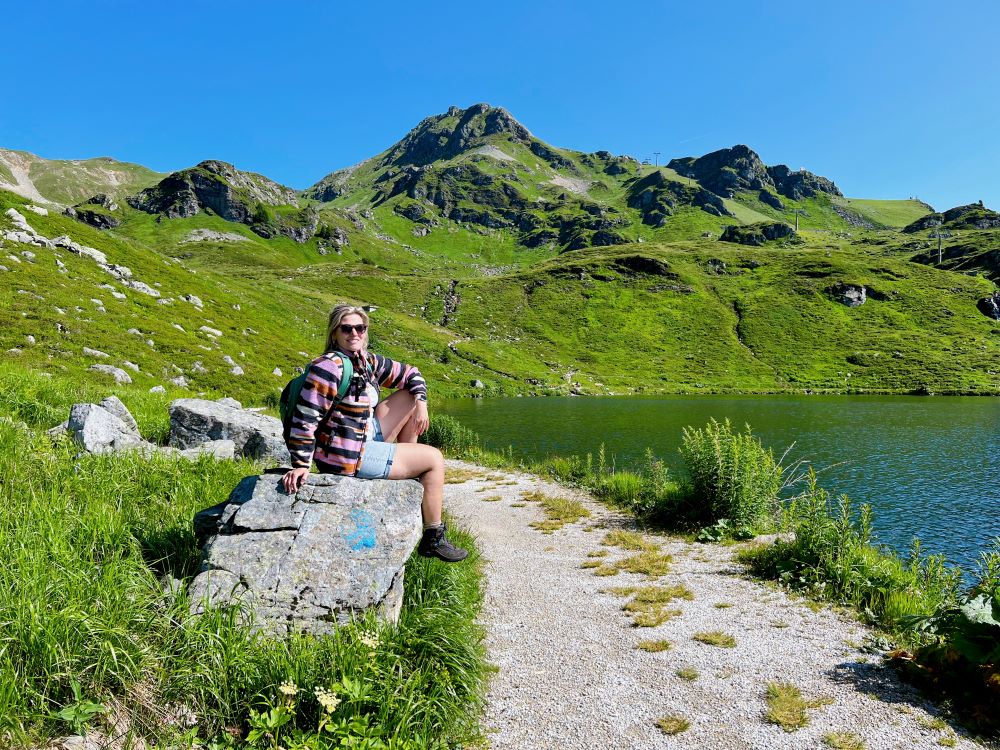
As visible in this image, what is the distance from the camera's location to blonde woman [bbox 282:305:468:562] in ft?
18.3

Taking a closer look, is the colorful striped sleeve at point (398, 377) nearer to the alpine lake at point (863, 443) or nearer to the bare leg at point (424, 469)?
the bare leg at point (424, 469)

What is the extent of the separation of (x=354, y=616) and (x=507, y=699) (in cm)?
201

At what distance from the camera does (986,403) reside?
62500 millimetres

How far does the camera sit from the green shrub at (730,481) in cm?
1130

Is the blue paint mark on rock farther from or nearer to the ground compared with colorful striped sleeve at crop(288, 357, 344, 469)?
nearer to the ground

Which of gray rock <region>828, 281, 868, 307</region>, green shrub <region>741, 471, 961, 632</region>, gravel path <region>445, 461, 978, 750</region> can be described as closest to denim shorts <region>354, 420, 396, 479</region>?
gravel path <region>445, 461, 978, 750</region>

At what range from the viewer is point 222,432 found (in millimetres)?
12891

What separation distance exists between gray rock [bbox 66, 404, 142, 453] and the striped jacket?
5.39 metres

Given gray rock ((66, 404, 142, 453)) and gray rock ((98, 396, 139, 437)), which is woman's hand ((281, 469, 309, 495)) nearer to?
gray rock ((66, 404, 142, 453))

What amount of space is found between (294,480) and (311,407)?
838 millimetres

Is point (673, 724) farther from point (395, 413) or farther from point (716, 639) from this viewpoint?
point (395, 413)

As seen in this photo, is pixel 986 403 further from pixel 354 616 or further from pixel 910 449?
pixel 354 616

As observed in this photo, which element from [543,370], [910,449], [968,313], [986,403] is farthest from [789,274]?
[910,449]

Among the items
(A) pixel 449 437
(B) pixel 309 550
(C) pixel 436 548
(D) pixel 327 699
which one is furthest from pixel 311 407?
(A) pixel 449 437
